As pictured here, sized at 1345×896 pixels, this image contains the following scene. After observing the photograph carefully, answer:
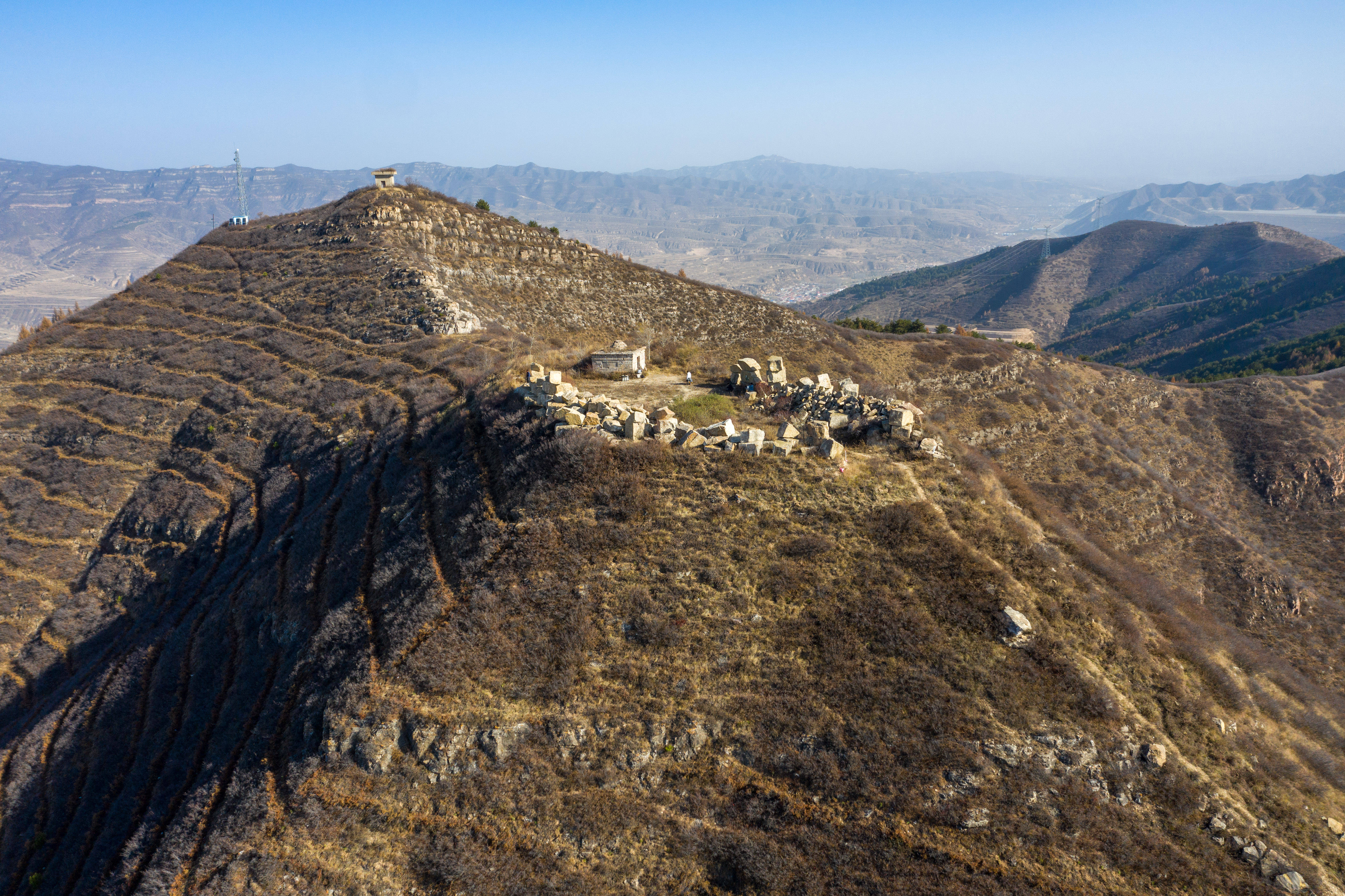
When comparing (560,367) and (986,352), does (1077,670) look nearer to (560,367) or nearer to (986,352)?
(560,367)

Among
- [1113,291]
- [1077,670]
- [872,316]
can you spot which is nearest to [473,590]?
[1077,670]

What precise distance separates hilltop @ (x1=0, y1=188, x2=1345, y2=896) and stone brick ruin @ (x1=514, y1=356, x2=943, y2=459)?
56cm

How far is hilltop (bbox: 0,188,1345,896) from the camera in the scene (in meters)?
15.6

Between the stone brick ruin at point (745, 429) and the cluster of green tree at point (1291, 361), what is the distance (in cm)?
6532

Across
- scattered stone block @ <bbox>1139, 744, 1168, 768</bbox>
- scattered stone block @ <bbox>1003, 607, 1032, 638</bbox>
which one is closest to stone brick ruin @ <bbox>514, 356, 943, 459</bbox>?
scattered stone block @ <bbox>1003, 607, 1032, 638</bbox>

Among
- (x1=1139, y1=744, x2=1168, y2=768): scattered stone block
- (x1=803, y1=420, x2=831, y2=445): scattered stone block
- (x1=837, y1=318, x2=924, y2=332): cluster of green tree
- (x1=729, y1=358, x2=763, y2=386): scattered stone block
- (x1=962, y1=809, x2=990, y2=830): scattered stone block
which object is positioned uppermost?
(x1=837, y1=318, x2=924, y2=332): cluster of green tree

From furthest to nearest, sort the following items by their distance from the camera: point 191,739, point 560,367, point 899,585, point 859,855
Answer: point 560,367, point 191,739, point 899,585, point 859,855

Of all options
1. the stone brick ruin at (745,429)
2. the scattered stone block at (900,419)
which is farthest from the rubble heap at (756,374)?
the scattered stone block at (900,419)

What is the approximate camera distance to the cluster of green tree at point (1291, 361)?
2808 inches

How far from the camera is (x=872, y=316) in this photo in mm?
191500

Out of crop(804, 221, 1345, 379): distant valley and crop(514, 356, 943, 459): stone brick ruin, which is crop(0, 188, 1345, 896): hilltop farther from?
crop(804, 221, 1345, 379): distant valley

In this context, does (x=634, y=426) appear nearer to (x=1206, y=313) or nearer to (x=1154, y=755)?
(x=1154, y=755)

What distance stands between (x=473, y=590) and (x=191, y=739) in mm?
12892

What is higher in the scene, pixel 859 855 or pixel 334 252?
pixel 334 252
